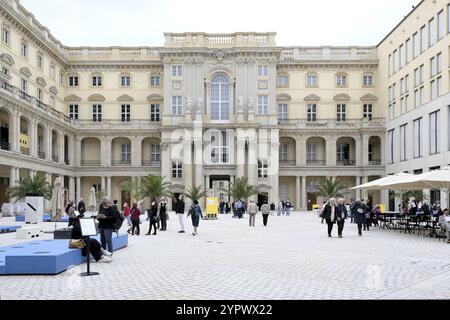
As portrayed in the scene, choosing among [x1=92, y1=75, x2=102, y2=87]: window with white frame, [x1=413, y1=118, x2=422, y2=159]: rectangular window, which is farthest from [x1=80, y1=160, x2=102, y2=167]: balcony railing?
[x1=413, y1=118, x2=422, y2=159]: rectangular window

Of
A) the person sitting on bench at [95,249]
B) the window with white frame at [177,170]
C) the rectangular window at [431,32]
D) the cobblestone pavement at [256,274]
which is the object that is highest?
the rectangular window at [431,32]

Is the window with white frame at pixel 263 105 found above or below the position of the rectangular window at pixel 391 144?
above

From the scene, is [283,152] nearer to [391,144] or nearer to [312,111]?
[312,111]

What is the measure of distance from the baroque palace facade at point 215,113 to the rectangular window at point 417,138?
26.6 feet

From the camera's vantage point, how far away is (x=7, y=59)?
4372cm

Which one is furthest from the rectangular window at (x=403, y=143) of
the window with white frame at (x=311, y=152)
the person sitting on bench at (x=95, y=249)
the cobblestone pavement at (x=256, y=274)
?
the person sitting on bench at (x=95, y=249)

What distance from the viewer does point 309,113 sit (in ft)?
206

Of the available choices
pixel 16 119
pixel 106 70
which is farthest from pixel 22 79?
pixel 106 70

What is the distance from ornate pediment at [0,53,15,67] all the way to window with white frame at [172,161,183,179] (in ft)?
66.4

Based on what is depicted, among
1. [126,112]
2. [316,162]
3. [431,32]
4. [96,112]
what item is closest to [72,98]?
[96,112]

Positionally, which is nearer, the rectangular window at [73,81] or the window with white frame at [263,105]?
the window with white frame at [263,105]

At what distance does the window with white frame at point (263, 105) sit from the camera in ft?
192

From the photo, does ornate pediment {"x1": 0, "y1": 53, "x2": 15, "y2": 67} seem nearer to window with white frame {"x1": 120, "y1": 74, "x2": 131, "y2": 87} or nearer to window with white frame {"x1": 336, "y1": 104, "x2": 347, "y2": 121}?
window with white frame {"x1": 120, "y1": 74, "x2": 131, "y2": 87}

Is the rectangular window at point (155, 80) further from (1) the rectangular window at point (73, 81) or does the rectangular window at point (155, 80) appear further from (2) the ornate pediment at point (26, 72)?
(2) the ornate pediment at point (26, 72)
